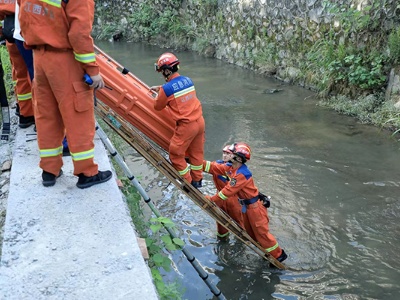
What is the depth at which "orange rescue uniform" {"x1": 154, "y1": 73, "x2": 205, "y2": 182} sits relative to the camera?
484cm

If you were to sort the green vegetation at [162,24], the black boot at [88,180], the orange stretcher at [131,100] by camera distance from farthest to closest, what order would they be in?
the green vegetation at [162,24], the orange stretcher at [131,100], the black boot at [88,180]

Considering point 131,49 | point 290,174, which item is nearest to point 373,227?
point 290,174

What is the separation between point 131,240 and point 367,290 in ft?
9.31

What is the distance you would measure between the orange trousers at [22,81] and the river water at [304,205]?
2260 mm

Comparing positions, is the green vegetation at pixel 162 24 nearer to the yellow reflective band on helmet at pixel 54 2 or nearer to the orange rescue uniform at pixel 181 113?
the orange rescue uniform at pixel 181 113

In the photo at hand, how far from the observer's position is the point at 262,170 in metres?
7.23

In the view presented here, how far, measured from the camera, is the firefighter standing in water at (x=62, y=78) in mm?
3117

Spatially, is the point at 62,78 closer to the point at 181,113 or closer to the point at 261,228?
the point at 181,113

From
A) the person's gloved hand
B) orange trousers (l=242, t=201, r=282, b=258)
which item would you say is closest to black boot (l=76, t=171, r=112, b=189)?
the person's gloved hand

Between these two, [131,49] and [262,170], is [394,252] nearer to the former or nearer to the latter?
[262,170]

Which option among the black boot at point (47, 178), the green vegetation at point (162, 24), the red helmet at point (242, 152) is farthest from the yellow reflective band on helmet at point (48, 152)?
→ the green vegetation at point (162, 24)

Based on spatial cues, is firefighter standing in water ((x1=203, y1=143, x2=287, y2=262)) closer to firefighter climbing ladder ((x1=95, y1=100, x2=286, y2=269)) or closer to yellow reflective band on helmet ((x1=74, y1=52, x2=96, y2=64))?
firefighter climbing ladder ((x1=95, y1=100, x2=286, y2=269))

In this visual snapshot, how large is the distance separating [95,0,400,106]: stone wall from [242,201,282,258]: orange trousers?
5.11 m

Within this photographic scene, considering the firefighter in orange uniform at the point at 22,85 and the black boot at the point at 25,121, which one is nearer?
the firefighter in orange uniform at the point at 22,85
